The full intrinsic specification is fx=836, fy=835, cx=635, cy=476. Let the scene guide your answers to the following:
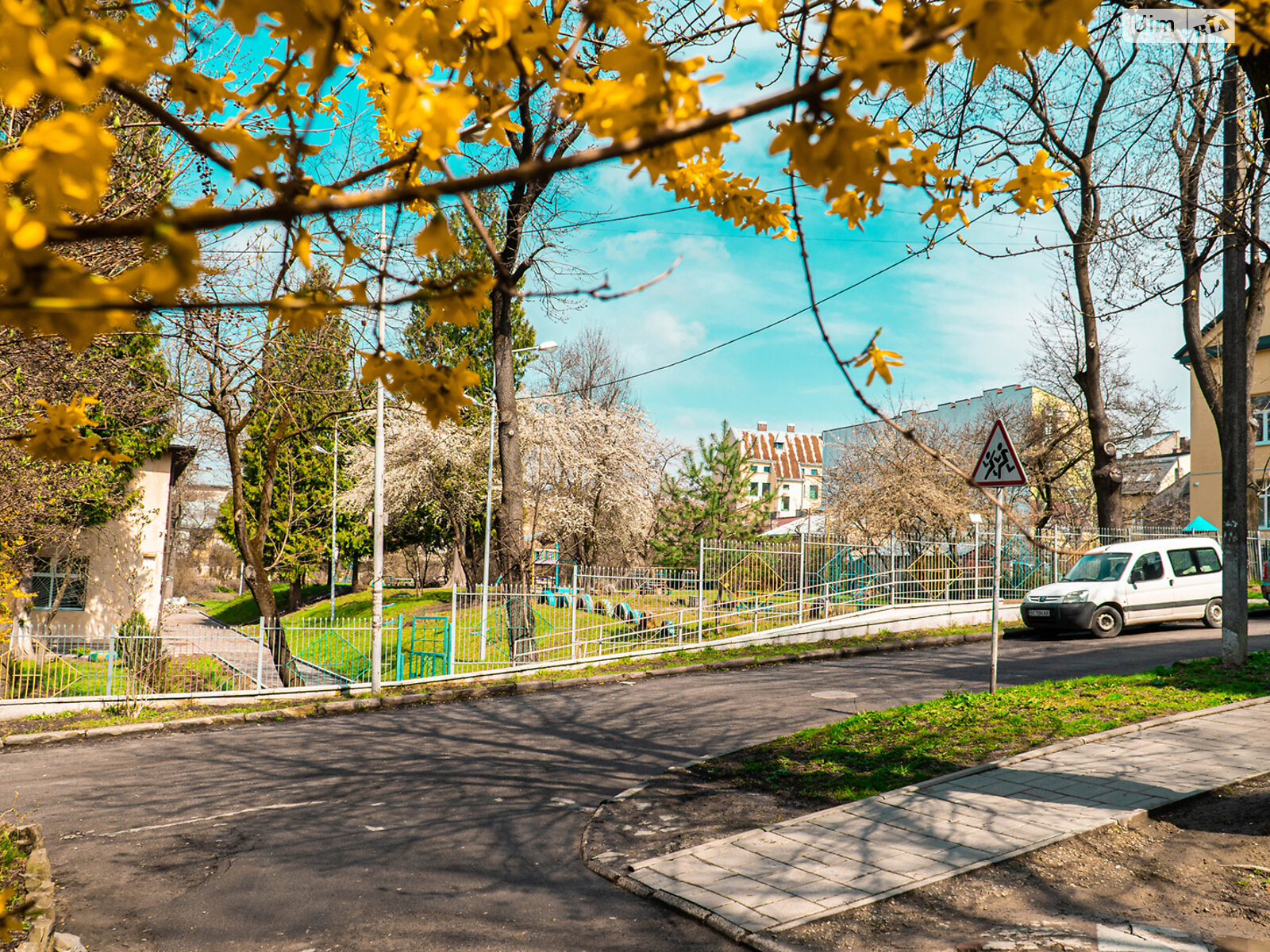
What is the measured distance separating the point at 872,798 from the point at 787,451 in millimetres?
98249

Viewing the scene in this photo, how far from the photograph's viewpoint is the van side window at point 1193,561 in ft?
55.2

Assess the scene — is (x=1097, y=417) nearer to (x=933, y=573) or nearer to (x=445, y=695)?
(x=933, y=573)

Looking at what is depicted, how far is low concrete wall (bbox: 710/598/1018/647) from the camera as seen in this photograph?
17.4 m

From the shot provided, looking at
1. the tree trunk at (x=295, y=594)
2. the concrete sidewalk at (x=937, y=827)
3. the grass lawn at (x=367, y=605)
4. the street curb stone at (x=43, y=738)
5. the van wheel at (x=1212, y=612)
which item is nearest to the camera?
the concrete sidewalk at (x=937, y=827)

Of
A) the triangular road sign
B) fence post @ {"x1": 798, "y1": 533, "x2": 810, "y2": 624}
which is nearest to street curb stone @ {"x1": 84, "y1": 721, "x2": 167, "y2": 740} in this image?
the triangular road sign

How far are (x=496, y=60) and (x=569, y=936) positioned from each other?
158 inches

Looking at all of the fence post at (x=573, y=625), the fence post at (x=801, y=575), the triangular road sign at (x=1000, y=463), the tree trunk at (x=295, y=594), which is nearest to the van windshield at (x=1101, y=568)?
the fence post at (x=801, y=575)

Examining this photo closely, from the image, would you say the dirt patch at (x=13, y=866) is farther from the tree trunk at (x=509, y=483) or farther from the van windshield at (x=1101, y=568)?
the van windshield at (x=1101, y=568)

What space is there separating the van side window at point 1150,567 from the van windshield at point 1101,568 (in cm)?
28

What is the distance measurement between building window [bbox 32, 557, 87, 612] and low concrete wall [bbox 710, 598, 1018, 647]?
670 inches

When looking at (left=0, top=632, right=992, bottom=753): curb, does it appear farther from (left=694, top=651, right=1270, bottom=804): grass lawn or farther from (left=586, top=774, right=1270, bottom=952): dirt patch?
(left=586, top=774, right=1270, bottom=952): dirt patch

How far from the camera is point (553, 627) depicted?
1592 cm

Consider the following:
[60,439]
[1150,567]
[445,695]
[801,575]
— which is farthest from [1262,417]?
[60,439]

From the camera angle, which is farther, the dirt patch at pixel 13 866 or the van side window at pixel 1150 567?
the van side window at pixel 1150 567
